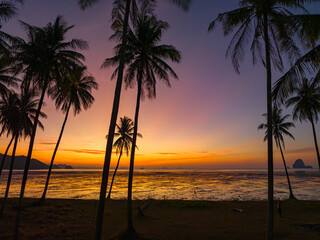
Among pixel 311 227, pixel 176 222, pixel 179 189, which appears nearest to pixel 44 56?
pixel 176 222

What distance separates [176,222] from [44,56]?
46.5 feet

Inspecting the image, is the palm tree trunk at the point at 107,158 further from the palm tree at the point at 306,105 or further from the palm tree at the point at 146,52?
the palm tree at the point at 306,105

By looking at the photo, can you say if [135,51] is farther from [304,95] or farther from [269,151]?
[304,95]

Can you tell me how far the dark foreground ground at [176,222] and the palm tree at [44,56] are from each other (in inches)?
139

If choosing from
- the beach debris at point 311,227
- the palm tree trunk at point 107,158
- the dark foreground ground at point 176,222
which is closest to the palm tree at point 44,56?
the dark foreground ground at point 176,222

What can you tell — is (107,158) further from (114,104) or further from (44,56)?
(44,56)

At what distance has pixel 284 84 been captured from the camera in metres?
8.09

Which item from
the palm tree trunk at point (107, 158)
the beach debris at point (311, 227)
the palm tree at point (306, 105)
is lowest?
the beach debris at point (311, 227)

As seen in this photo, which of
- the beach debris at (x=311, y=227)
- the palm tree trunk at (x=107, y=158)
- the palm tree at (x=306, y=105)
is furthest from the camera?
the palm tree at (x=306, y=105)

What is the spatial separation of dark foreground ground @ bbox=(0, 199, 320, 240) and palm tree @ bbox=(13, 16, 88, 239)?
3.53m

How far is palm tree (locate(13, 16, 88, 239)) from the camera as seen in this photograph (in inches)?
514

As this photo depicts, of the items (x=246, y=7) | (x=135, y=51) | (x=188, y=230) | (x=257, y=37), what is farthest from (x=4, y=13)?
(x=188, y=230)

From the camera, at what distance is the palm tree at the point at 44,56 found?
1306 centimetres

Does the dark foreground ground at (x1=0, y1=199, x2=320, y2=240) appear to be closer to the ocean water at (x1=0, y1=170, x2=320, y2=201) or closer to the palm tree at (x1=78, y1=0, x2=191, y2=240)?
the palm tree at (x1=78, y1=0, x2=191, y2=240)
